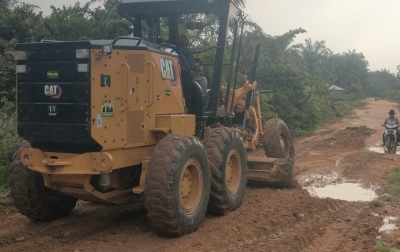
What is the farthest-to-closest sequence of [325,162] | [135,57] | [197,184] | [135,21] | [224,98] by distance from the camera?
[325,162], [224,98], [135,21], [197,184], [135,57]

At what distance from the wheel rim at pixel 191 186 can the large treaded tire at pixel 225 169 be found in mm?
492

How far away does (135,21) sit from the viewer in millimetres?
7793

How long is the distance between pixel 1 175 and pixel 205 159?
464cm

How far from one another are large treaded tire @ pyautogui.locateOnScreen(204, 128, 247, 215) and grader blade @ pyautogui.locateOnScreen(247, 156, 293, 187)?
1250 mm

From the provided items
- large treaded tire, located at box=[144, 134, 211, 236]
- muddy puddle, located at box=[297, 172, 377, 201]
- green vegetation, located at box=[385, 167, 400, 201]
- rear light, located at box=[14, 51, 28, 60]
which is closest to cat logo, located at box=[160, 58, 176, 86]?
large treaded tire, located at box=[144, 134, 211, 236]

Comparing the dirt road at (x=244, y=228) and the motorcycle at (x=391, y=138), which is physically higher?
the motorcycle at (x=391, y=138)

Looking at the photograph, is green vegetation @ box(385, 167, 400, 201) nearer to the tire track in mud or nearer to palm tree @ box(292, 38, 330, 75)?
the tire track in mud

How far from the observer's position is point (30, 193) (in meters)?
5.97

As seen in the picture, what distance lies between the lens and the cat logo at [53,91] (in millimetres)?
5281

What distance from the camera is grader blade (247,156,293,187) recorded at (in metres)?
8.45

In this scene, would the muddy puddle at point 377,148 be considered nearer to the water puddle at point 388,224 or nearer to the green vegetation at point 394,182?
the green vegetation at point 394,182

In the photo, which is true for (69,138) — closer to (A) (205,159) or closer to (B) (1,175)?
(A) (205,159)

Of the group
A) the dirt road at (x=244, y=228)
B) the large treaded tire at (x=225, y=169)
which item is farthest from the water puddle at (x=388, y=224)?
the large treaded tire at (x=225, y=169)

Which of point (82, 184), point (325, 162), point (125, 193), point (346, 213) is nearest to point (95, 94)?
point (82, 184)
